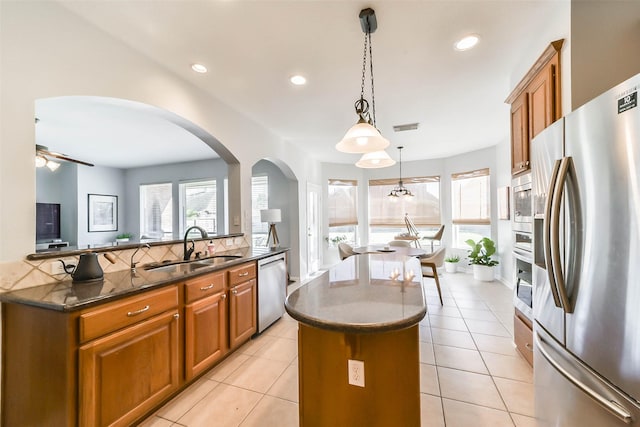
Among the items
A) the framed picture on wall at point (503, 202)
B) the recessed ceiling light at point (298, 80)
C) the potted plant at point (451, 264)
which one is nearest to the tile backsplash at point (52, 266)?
the recessed ceiling light at point (298, 80)

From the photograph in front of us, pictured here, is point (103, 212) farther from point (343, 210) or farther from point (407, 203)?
point (407, 203)

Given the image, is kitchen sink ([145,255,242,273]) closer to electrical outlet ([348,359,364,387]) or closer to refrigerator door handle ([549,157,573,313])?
electrical outlet ([348,359,364,387])

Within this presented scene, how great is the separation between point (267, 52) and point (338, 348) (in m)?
2.37

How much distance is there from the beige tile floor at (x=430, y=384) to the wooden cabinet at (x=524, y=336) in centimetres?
9

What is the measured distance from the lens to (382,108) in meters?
3.49

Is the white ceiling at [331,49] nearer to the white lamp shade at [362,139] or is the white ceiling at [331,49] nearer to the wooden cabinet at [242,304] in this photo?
the white lamp shade at [362,139]

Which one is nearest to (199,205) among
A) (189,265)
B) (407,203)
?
(189,265)

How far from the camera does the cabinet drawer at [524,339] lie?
222 cm

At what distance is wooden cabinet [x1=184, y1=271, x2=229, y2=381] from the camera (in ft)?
6.66

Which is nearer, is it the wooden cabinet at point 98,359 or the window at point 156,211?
the wooden cabinet at point 98,359

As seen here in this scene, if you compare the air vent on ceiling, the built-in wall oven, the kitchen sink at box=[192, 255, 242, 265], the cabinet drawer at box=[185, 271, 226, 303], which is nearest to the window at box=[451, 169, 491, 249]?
the air vent on ceiling

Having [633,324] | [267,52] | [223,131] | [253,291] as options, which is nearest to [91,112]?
[223,131]

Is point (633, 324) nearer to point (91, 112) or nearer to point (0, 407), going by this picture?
point (0, 407)

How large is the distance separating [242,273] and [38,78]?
2.03 m
